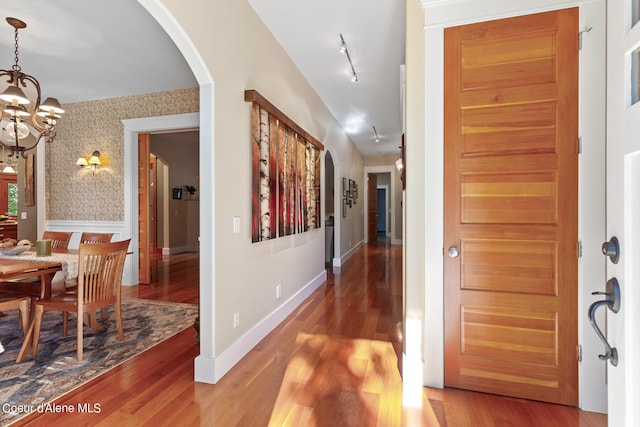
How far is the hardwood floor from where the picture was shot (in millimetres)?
1615

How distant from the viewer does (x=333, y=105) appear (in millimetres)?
4957

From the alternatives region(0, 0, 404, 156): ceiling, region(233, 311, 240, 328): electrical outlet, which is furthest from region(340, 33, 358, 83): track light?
region(233, 311, 240, 328): electrical outlet

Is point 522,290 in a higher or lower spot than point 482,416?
higher

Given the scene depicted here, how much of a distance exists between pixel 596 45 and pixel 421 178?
3.82 feet

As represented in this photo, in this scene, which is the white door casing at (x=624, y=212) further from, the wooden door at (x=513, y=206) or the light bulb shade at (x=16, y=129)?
the light bulb shade at (x=16, y=129)

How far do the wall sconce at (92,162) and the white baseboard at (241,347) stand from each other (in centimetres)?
366

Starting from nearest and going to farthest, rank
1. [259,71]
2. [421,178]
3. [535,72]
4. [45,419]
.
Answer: [45,419] → [535,72] → [421,178] → [259,71]

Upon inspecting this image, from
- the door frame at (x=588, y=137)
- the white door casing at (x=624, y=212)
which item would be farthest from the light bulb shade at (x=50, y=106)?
the white door casing at (x=624, y=212)

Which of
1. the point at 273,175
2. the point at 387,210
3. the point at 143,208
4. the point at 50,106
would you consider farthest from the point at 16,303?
the point at 387,210

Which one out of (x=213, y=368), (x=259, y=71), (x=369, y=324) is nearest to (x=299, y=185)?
(x=259, y=71)

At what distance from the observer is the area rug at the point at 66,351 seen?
1819 mm

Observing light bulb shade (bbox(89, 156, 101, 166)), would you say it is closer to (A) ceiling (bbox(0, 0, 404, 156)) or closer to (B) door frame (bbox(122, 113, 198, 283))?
(B) door frame (bbox(122, 113, 198, 283))

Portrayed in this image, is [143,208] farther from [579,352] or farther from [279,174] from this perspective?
[579,352]

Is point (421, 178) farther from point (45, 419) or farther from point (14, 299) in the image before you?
point (14, 299)
